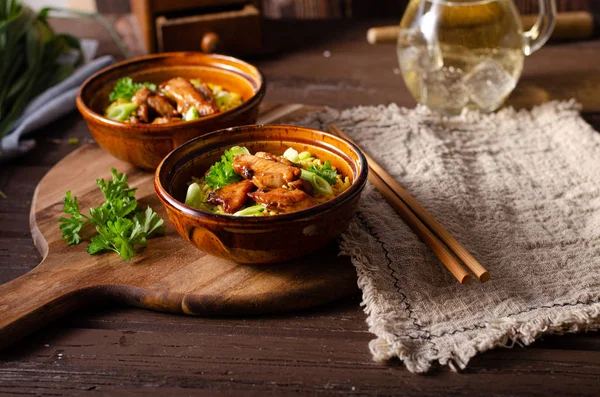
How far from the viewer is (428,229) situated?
1768mm

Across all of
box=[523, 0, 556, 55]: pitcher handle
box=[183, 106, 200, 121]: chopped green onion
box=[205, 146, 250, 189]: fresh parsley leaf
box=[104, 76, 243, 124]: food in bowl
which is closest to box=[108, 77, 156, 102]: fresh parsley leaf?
box=[104, 76, 243, 124]: food in bowl

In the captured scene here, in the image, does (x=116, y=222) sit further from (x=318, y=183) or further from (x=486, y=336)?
(x=486, y=336)

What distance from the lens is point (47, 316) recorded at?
162cm

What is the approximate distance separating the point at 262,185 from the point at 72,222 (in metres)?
0.52

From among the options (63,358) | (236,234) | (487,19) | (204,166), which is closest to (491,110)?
(487,19)

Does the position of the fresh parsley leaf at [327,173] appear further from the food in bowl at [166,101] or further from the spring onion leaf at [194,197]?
the food in bowl at [166,101]

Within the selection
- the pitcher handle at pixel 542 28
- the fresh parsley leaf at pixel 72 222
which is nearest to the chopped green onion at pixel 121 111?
the fresh parsley leaf at pixel 72 222

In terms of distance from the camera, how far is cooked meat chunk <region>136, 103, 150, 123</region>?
214 centimetres

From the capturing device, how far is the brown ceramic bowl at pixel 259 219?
156cm

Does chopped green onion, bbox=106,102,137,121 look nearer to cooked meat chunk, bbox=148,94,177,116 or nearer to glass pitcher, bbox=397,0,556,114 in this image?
cooked meat chunk, bbox=148,94,177,116

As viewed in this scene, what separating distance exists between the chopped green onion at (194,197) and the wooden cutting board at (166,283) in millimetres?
128

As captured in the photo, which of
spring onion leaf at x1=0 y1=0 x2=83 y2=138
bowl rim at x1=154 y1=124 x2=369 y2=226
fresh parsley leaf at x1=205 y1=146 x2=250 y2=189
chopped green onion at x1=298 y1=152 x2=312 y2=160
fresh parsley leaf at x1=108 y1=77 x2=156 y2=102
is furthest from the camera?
spring onion leaf at x1=0 y1=0 x2=83 y2=138

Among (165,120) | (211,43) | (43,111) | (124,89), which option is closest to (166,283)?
(165,120)

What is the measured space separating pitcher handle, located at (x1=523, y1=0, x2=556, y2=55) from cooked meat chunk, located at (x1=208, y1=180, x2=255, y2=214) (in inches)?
48.5
